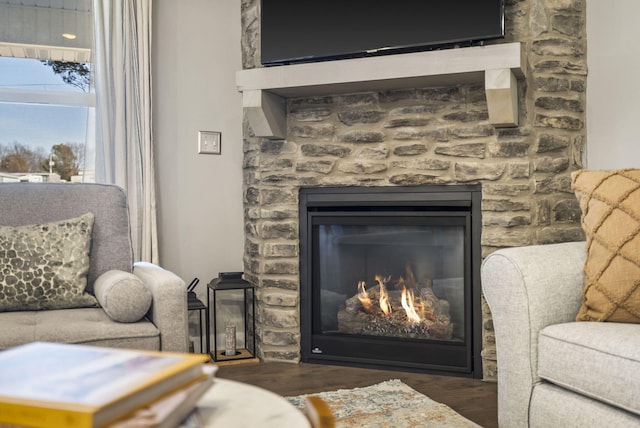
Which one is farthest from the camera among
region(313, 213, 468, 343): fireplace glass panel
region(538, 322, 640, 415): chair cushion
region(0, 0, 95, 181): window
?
region(0, 0, 95, 181): window

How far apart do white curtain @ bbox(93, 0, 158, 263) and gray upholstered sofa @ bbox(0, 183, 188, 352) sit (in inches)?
24.4

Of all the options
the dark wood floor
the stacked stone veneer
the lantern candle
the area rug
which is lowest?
the dark wood floor

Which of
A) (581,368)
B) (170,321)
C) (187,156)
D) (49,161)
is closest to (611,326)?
(581,368)

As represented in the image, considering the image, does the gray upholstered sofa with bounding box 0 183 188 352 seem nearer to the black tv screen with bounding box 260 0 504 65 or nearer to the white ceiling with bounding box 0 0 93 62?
the white ceiling with bounding box 0 0 93 62

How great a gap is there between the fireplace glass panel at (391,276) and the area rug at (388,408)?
18.1 inches

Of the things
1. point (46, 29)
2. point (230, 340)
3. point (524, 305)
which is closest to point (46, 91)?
point (46, 29)

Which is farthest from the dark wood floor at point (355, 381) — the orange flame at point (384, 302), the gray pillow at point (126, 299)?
the gray pillow at point (126, 299)

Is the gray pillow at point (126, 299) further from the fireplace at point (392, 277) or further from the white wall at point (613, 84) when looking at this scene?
the white wall at point (613, 84)

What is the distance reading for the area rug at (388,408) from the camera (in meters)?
2.39

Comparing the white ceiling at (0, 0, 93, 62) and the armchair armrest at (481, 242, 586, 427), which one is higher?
the white ceiling at (0, 0, 93, 62)

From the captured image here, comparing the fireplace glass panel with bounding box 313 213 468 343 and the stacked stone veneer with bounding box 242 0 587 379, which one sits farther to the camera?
the fireplace glass panel with bounding box 313 213 468 343

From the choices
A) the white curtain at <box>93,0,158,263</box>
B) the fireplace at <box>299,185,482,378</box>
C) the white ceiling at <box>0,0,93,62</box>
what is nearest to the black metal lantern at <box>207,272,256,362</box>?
the fireplace at <box>299,185,482,378</box>

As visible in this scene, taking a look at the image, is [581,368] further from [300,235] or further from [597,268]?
[300,235]

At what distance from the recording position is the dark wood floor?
2.69 metres
